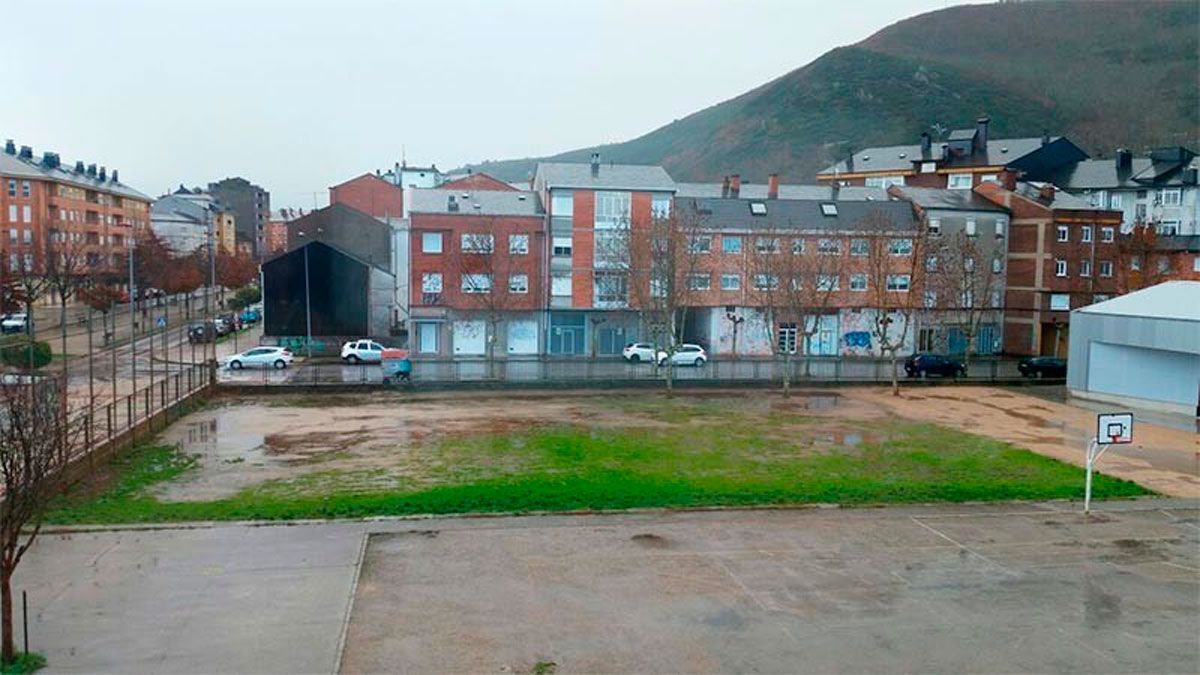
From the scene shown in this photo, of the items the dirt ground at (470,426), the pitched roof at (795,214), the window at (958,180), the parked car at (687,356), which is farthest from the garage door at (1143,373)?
the window at (958,180)

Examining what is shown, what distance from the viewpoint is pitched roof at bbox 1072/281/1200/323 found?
33781 millimetres

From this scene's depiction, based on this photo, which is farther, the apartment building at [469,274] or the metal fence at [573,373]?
the apartment building at [469,274]

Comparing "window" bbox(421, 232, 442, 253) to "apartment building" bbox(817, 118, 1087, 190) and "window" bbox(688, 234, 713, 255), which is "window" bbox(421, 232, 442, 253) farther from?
"apartment building" bbox(817, 118, 1087, 190)

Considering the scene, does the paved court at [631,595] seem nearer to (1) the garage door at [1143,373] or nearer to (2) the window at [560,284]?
(1) the garage door at [1143,373]

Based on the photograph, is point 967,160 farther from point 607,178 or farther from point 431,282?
point 431,282

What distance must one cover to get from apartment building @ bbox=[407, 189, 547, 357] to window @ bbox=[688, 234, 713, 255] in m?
7.64

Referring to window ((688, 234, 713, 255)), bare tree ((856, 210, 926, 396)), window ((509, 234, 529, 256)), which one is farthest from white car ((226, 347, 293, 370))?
bare tree ((856, 210, 926, 396))

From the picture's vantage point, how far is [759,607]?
13562 mm

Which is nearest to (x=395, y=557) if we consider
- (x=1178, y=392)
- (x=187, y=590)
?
(x=187, y=590)

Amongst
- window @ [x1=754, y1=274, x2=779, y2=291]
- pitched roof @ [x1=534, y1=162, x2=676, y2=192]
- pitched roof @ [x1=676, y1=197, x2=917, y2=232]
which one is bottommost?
window @ [x1=754, y1=274, x2=779, y2=291]

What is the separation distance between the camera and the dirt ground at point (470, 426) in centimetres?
2208

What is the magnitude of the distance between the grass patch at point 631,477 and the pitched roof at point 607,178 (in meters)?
23.1

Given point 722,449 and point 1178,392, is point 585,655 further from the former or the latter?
point 1178,392

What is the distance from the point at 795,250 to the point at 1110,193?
36.2 meters
